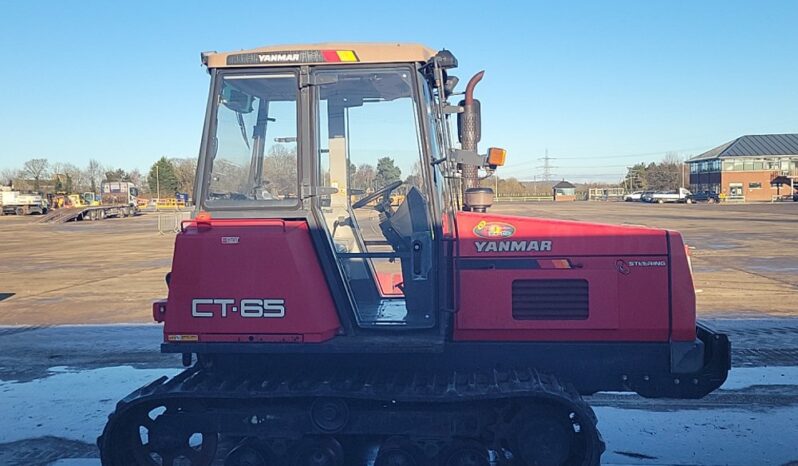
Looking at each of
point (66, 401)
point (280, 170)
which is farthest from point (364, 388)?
point (66, 401)

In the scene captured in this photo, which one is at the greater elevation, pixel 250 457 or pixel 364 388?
pixel 364 388

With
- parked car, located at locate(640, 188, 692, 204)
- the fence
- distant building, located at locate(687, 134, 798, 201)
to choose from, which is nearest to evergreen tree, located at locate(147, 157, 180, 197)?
the fence

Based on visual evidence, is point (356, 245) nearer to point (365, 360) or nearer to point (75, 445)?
point (365, 360)

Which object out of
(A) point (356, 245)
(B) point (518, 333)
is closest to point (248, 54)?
(A) point (356, 245)

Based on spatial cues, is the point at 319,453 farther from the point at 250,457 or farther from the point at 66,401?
the point at 66,401

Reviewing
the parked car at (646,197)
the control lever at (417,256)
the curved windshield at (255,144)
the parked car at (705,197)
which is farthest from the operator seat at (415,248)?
the parked car at (705,197)

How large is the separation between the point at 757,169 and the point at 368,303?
296 feet

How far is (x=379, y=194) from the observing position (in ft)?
15.4

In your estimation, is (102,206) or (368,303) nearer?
(368,303)

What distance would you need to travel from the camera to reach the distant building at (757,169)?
82525 mm

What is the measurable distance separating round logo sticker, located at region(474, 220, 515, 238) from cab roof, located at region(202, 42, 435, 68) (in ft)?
3.70

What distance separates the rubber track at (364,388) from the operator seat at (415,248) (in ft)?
1.35

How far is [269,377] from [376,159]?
159cm

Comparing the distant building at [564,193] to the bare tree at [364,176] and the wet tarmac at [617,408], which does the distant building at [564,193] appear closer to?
the wet tarmac at [617,408]
